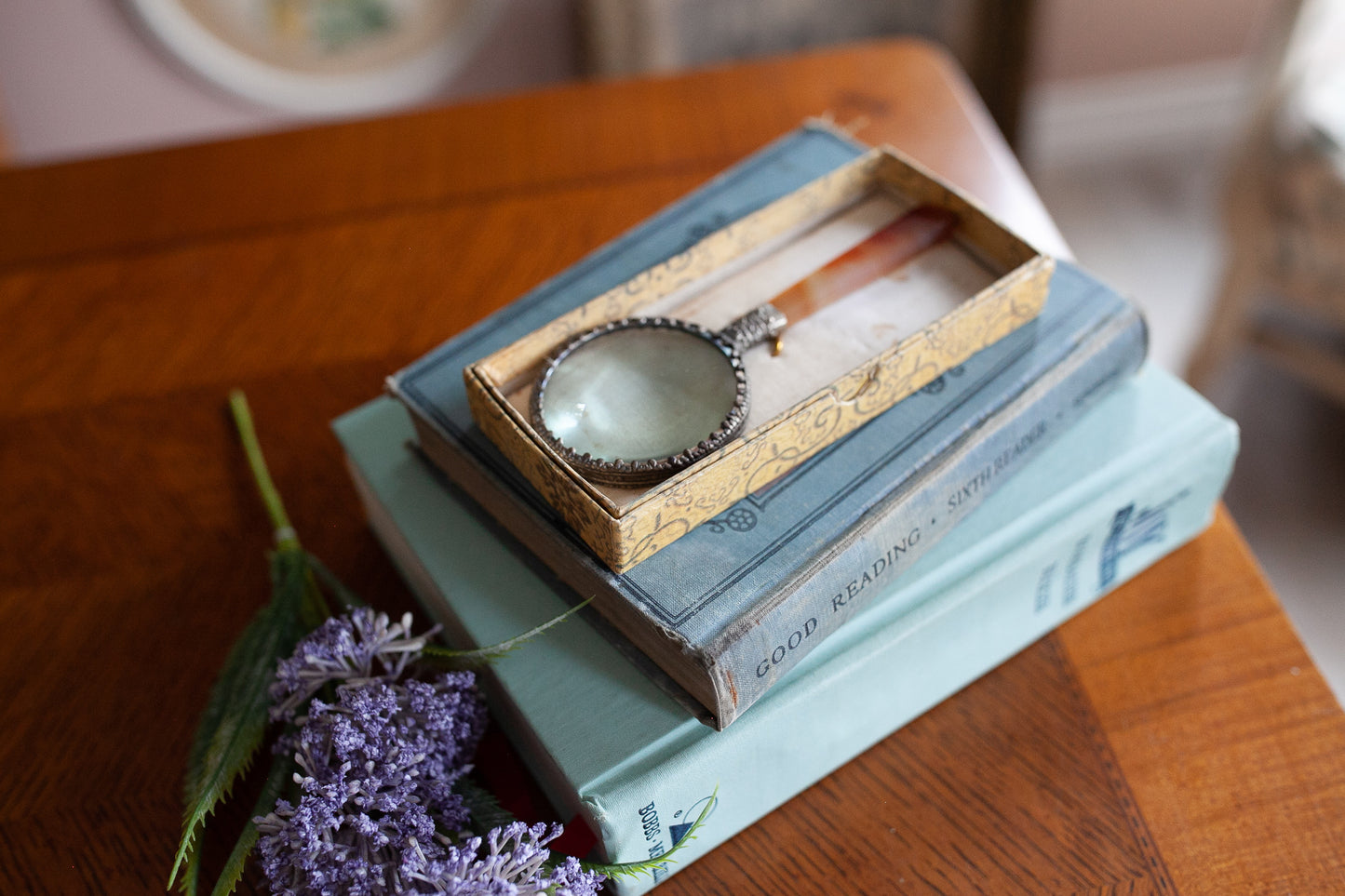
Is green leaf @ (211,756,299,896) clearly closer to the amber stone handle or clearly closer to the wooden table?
the wooden table

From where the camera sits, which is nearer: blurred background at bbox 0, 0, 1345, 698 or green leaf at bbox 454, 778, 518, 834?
green leaf at bbox 454, 778, 518, 834

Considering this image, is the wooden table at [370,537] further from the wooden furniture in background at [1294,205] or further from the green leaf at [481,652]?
the wooden furniture in background at [1294,205]

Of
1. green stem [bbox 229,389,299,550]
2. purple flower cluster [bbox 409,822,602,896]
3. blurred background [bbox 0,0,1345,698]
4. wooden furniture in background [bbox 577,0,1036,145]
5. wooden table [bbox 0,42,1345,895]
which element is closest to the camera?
purple flower cluster [bbox 409,822,602,896]

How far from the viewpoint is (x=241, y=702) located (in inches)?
22.1

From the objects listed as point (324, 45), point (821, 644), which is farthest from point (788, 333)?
point (324, 45)

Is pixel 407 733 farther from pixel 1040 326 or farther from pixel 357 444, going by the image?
pixel 1040 326

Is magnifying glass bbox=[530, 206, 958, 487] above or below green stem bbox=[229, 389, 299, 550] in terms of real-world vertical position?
above

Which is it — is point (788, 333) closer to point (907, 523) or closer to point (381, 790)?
point (907, 523)

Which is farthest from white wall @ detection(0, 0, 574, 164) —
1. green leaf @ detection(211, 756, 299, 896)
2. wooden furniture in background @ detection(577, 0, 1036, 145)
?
green leaf @ detection(211, 756, 299, 896)

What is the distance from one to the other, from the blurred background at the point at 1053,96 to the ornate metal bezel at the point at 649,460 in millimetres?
917

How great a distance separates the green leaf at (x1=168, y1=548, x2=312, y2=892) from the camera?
520 millimetres

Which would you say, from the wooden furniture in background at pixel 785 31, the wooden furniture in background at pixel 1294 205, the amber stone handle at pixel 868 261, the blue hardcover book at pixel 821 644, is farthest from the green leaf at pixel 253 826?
the wooden furniture in background at pixel 785 31

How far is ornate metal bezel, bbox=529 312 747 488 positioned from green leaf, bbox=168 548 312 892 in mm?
197

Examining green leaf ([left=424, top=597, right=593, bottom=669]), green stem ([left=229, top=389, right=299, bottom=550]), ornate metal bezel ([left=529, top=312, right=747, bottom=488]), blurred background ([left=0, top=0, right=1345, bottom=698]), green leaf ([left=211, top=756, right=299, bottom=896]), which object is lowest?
blurred background ([left=0, top=0, right=1345, bottom=698])
